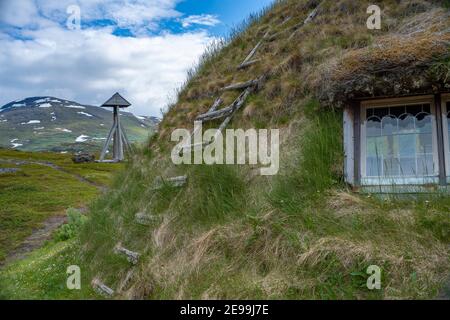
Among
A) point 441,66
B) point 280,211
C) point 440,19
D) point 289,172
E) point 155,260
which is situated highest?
point 440,19

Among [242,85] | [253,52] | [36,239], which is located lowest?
[36,239]

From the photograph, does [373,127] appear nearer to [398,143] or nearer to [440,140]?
[398,143]

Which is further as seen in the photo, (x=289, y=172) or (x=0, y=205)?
(x=0, y=205)

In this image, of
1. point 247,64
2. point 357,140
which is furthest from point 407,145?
A: point 247,64

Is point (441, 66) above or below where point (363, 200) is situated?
above

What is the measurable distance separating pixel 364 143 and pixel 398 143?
56 centimetres

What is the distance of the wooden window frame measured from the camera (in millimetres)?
6395

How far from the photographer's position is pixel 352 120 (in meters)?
7.02

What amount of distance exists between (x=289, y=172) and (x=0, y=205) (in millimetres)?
24357

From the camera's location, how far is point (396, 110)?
686 cm

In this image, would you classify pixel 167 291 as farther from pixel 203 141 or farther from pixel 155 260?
pixel 203 141

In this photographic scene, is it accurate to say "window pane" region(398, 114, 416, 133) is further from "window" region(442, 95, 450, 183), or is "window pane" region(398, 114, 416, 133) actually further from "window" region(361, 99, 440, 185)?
"window" region(442, 95, 450, 183)
